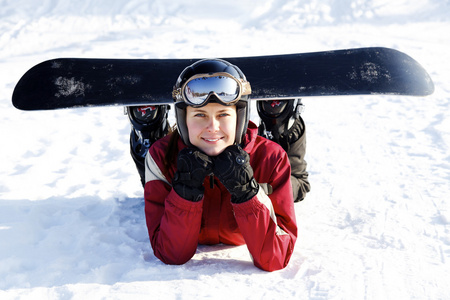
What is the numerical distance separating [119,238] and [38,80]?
142 cm

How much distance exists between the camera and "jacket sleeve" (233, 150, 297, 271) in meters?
2.14

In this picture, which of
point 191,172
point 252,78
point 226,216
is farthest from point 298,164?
point 191,172

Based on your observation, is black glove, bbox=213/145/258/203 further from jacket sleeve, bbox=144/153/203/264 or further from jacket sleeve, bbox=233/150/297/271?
jacket sleeve, bbox=144/153/203/264

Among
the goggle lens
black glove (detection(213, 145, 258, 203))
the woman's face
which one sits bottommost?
black glove (detection(213, 145, 258, 203))

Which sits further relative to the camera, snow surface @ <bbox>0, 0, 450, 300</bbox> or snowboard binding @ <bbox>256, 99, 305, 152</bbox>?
snowboard binding @ <bbox>256, 99, 305, 152</bbox>

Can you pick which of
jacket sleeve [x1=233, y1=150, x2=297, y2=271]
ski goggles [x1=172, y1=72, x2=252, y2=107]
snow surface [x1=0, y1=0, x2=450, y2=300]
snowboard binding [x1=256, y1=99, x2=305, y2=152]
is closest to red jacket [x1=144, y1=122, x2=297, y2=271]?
jacket sleeve [x1=233, y1=150, x2=297, y2=271]

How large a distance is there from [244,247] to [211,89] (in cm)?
102

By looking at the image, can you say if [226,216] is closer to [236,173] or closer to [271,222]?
[271,222]

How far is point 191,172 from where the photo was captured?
207cm

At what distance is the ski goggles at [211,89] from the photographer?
2139 mm

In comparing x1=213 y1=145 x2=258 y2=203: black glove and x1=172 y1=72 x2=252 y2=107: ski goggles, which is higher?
x1=172 y1=72 x2=252 y2=107: ski goggles

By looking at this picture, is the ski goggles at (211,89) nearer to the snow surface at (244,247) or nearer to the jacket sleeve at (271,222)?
the jacket sleeve at (271,222)

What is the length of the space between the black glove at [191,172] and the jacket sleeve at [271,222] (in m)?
0.21

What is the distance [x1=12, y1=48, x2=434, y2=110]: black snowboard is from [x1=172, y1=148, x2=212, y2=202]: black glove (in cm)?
114
